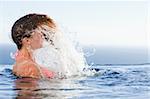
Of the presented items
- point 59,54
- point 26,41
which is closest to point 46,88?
point 59,54

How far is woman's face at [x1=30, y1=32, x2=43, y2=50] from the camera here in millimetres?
3721

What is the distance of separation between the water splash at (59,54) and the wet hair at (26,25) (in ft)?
0.19

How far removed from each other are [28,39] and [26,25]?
10 centimetres

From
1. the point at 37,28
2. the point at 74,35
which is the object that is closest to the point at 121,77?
the point at 74,35

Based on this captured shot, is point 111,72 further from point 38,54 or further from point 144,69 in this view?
point 38,54

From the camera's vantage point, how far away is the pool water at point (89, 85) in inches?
123

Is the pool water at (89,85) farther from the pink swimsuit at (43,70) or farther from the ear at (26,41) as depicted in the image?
the ear at (26,41)

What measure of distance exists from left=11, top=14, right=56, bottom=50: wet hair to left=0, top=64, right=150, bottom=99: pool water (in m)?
0.24

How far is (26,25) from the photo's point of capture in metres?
3.71

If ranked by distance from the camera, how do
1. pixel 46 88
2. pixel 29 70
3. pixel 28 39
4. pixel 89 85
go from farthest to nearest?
pixel 28 39, pixel 29 70, pixel 89 85, pixel 46 88

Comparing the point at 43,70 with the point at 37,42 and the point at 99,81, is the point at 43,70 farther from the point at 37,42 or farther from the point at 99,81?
the point at 99,81

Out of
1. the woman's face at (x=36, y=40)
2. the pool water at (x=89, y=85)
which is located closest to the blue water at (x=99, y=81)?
the pool water at (x=89, y=85)

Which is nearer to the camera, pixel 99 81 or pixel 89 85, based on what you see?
pixel 89 85

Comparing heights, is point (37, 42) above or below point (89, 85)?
above
